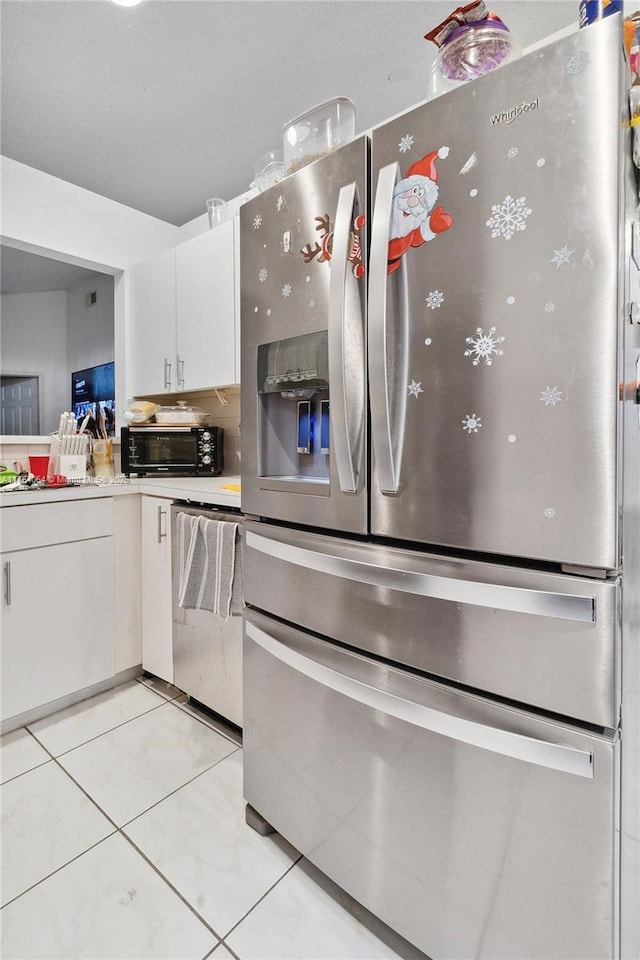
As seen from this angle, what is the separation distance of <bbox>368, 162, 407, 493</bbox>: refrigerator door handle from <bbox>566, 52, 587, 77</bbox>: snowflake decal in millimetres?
320

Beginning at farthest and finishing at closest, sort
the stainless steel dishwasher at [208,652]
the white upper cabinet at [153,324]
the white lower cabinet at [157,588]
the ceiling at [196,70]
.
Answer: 1. the white upper cabinet at [153,324]
2. the white lower cabinet at [157,588]
3. the stainless steel dishwasher at [208,652]
4. the ceiling at [196,70]

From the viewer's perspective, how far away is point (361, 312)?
3.47 feet

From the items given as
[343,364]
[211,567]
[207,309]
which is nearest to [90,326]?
[207,309]

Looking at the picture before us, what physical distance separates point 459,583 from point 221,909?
1081 millimetres

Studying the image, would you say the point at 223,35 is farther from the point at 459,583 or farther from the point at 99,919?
the point at 99,919

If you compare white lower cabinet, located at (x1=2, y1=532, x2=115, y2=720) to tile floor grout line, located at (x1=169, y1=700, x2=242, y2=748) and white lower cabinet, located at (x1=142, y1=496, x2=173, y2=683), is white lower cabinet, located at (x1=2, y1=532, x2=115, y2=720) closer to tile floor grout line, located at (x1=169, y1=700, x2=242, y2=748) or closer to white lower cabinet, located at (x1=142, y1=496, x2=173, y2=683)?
white lower cabinet, located at (x1=142, y1=496, x2=173, y2=683)

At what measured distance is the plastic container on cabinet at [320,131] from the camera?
4.34 ft

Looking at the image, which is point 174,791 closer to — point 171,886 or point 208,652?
point 171,886

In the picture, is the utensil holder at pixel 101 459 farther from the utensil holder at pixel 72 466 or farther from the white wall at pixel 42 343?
the white wall at pixel 42 343

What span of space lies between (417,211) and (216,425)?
2127 mm

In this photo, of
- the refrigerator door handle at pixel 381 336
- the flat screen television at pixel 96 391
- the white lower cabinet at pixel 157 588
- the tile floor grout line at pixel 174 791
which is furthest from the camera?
the flat screen television at pixel 96 391

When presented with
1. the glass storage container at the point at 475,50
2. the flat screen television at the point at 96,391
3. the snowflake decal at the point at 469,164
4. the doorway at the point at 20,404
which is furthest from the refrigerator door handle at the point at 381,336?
the doorway at the point at 20,404

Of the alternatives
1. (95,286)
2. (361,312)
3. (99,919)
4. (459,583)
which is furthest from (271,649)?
(95,286)

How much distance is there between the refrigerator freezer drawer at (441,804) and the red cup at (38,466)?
5.79 feet
